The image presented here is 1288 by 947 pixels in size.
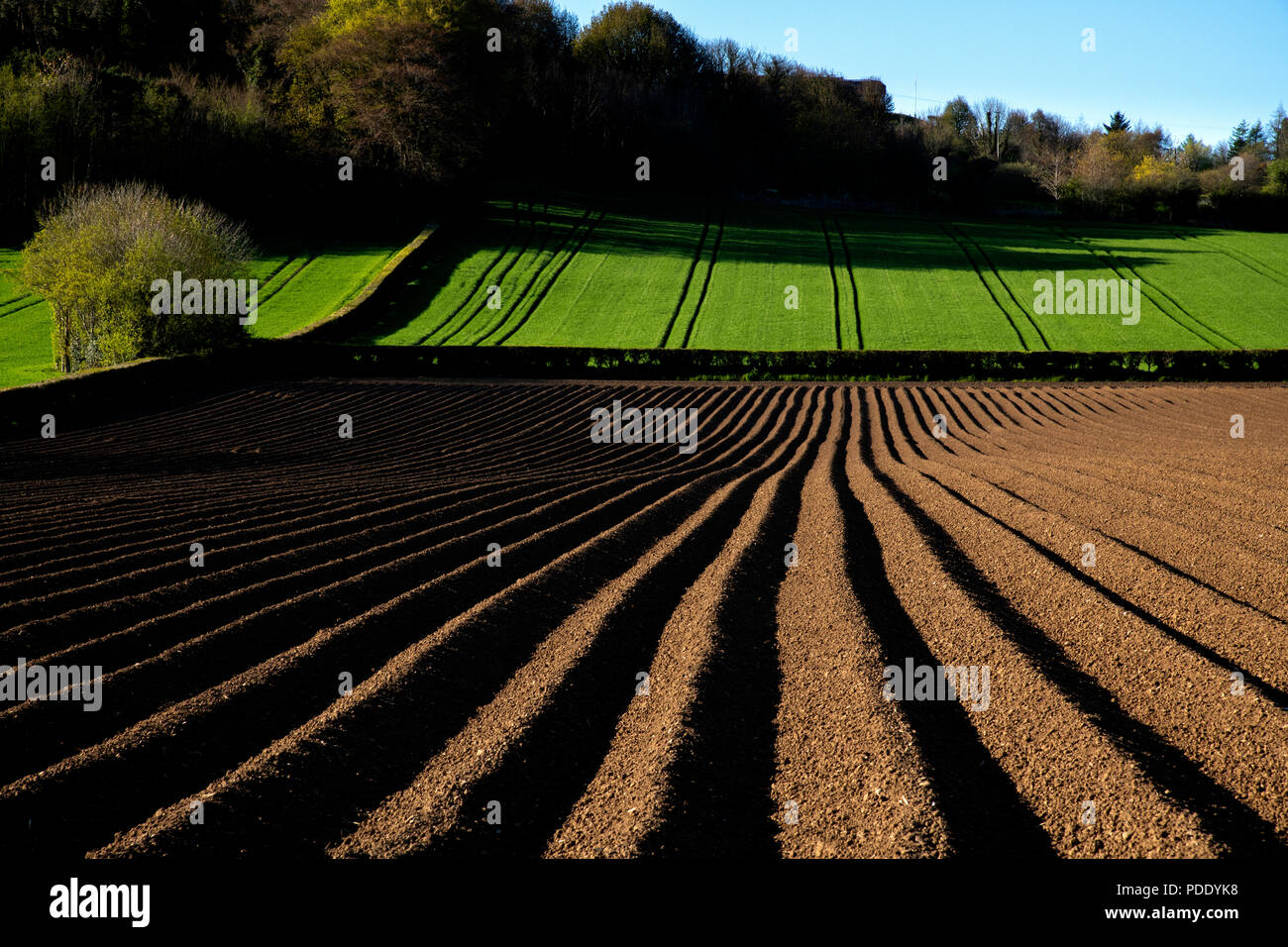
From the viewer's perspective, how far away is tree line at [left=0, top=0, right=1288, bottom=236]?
152 ft

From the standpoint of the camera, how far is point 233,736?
16.8 feet

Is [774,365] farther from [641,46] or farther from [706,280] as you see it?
[641,46]

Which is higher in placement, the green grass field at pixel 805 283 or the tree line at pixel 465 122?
the tree line at pixel 465 122

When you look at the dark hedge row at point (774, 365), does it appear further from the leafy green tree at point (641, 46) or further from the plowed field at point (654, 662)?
the leafy green tree at point (641, 46)

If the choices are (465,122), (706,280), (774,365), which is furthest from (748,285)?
(465,122)

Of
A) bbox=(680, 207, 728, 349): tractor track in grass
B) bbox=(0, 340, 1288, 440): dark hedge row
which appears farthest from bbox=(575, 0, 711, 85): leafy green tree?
bbox=(0, 340, 1288, 440): dark hedge row

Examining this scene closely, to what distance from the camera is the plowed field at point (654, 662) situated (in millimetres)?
4199

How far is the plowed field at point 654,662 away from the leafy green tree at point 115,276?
17.7 m

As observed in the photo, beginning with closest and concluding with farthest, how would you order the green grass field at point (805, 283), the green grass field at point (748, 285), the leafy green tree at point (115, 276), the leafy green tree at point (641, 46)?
the leafy green tree at point (115, 276), the green grass field at point (748, 285), the green grass field at point (805, 283), the leafy green tree at point (641, 46)

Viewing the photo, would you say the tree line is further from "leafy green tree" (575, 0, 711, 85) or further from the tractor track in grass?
the tractor track in grass

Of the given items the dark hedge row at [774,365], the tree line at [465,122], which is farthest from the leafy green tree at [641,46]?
the dark hedge row at [774,365]

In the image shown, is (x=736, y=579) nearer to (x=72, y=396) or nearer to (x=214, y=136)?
(x=72, y=396)

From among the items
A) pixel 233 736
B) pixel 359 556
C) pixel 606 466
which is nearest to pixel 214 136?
pixel 606 466

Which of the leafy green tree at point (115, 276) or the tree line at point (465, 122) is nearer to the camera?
the leafy green tree at point (115, 276)
